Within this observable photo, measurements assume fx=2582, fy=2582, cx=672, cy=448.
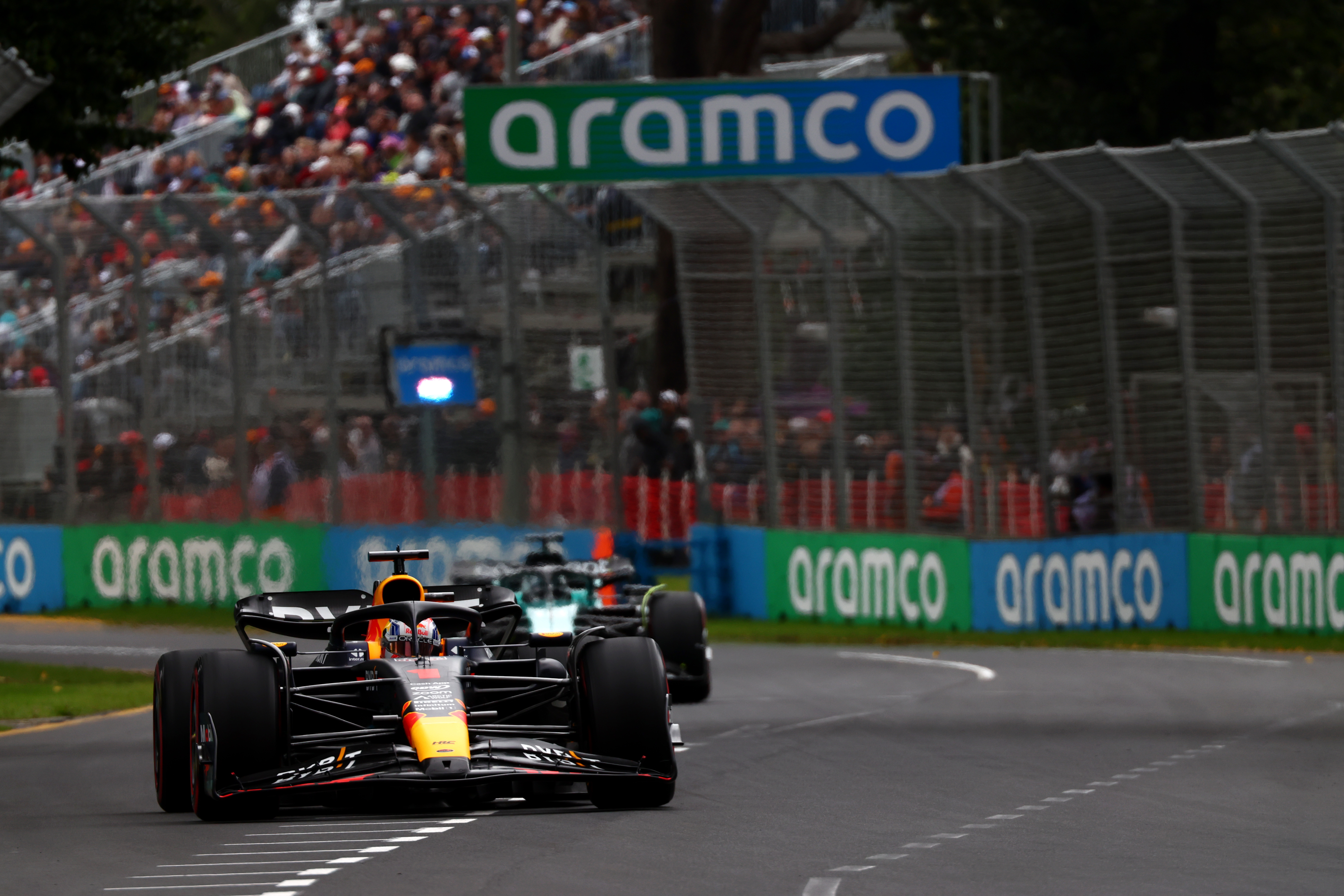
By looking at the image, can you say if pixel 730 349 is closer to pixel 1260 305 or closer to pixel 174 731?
pixel 1260 305

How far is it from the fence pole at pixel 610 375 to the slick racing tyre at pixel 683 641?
9.33 metres

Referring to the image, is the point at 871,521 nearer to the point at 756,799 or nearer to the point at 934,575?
the point at 934,575

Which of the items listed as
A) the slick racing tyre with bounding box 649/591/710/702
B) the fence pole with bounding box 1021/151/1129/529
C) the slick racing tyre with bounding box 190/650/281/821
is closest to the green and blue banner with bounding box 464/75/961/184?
the fence pole with bounding box 1021/151/1129/529

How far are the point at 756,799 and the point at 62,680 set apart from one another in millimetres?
9554

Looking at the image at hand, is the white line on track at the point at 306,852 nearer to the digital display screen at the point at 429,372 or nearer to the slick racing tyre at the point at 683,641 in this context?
the slick racing tyre at the point at 683,641

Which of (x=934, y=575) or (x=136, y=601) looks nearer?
(x=934, y=575)

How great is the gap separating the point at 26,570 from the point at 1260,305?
1297 centimetres

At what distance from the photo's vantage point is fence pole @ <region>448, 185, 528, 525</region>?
25344 millimetres

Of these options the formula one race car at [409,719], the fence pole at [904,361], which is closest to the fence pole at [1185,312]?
the fence pole at [904,361]

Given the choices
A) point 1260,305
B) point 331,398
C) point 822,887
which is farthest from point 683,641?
point 331,398

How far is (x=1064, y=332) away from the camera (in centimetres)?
2159

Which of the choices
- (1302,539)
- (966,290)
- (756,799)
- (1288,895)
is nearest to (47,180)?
(966,290)

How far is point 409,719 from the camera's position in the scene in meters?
9.78

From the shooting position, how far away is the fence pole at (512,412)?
25.3 m
